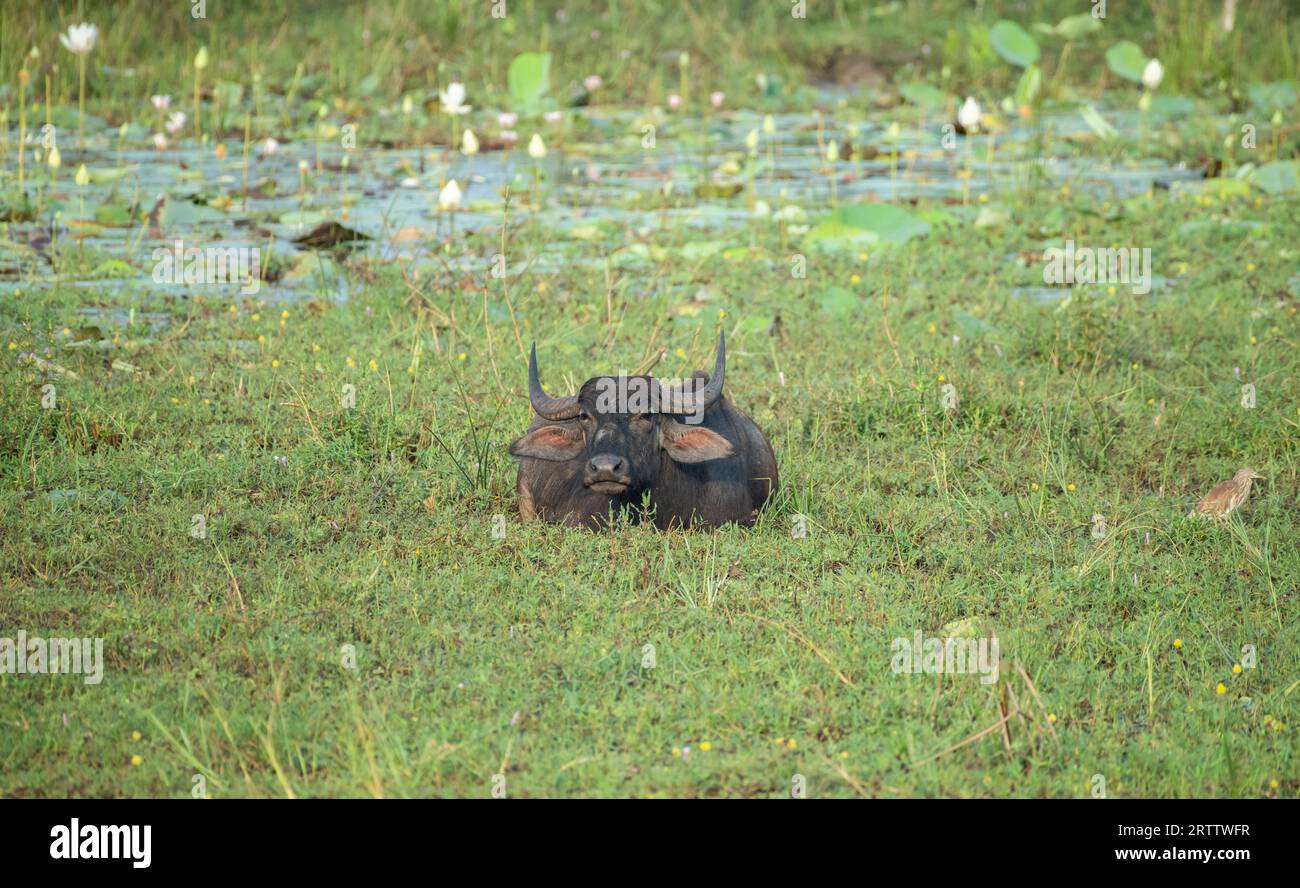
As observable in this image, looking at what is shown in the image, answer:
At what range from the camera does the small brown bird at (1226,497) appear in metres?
6.04

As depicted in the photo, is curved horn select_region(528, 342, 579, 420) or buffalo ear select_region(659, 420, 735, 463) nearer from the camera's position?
buffalo ear select_region(659, 420, 735, 463)

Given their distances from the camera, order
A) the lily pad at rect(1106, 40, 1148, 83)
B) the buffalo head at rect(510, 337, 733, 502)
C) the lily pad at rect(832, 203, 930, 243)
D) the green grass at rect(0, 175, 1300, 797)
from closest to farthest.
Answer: the green grass at rect(0, 175, 1300, 797)
the buffalo head at rect(510, 337, 733, 502)
the lily pad at rect(832, 203, 930, 243)
the lily pad at rect(1106, 40, 1148, 83)

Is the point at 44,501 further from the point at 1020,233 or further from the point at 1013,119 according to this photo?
the point at 1013,119

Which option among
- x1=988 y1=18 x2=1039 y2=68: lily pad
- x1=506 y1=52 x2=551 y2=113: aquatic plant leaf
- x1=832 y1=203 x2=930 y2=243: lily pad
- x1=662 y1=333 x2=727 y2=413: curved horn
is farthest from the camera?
x1=988 y1=18 x2=1039 y2=68: lily pad

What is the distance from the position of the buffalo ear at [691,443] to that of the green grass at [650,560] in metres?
0.30

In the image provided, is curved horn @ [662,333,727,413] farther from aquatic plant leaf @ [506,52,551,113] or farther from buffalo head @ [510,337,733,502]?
aquatic plant leaf @ [506,52,551,113]

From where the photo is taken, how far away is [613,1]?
16531 millimetres

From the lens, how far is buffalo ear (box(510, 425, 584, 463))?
19.0ft

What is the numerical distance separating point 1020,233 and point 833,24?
310 inches

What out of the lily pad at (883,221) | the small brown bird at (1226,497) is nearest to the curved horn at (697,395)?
the small brown bird at (1226,497)

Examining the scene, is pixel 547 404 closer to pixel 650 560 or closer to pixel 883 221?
pixel 650 560

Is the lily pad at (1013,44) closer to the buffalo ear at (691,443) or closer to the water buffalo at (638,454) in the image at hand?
A: the water buffalo at (638,454)

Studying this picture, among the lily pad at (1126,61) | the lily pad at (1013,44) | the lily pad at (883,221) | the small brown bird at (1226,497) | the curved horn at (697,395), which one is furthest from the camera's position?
the lily pad at (1126,61)

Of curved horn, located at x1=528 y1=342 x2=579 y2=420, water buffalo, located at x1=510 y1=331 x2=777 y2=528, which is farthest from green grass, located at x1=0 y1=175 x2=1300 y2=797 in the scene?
curved horn, located at x1=528 y1=342 x2=579 y2=420
